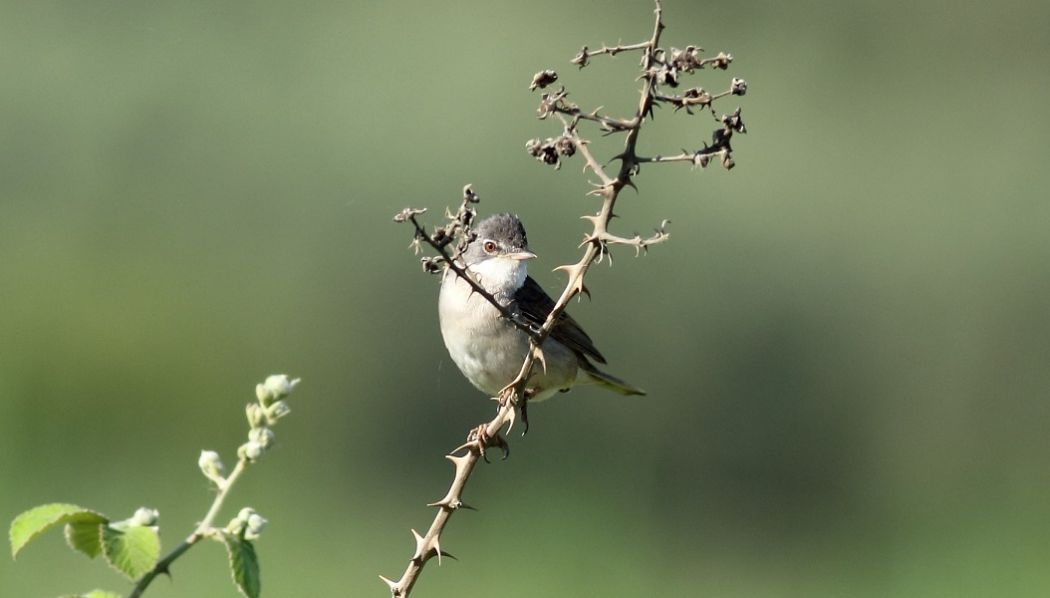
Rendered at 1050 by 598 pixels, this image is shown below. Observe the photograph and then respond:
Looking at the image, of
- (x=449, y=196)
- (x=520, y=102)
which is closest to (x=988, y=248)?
(x=520, y=102)

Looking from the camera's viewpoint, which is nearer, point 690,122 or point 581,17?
point 690,122

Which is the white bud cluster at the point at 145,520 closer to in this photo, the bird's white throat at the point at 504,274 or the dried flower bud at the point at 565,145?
the dried flower bud at the point at 565,145

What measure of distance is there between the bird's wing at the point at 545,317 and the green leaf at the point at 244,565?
9.21 ft

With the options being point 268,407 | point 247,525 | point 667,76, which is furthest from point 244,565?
point 667,76

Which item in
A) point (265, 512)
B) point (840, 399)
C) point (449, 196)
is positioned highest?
point (449, 196)

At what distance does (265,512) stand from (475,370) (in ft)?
17.4

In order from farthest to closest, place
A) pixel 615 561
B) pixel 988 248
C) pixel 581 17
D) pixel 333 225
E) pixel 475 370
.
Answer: pixel 581 17 < pixel 988 248 < pixel 333 225 < pixel 615 561 < pixel 475 370

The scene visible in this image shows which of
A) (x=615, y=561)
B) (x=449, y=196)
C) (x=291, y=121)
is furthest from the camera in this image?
(x=291, y=121)

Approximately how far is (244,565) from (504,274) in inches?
121

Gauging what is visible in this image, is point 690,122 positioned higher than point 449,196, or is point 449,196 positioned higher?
point 690,122

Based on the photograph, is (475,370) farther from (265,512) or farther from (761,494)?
(761,494)

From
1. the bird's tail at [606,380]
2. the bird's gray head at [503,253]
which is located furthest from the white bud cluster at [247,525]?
the bird's tail at [606,380]

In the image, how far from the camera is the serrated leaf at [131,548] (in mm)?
1723

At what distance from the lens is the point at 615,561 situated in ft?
31.9
